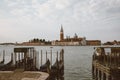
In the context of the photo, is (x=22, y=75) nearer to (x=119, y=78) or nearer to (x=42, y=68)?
(x=119, y=78)

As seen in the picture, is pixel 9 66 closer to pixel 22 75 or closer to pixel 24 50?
pixel 24 50

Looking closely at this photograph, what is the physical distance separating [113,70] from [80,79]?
10364 mm

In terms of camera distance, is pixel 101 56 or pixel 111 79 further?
pixel 101 56

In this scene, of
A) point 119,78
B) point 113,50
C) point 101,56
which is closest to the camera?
point 119,78

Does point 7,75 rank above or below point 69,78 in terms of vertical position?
above

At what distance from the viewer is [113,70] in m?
16.7

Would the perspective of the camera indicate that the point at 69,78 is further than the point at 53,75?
Yes

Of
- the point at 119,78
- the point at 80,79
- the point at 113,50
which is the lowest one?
the point at 80,79

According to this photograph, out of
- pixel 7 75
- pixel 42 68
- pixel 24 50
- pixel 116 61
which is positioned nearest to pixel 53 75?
pixel 42 68

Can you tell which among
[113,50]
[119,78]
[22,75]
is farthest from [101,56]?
[22,75]

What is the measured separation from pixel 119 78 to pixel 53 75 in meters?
6.51

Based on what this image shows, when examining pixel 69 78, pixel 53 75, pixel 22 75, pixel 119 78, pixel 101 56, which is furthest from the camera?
pixel 69 78

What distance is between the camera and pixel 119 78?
1662 cm

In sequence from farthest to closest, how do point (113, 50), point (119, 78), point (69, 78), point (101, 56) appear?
1. point (69, 78)
2. point (101, 56)
3. point (113, 50)
4. point (119, 78)
